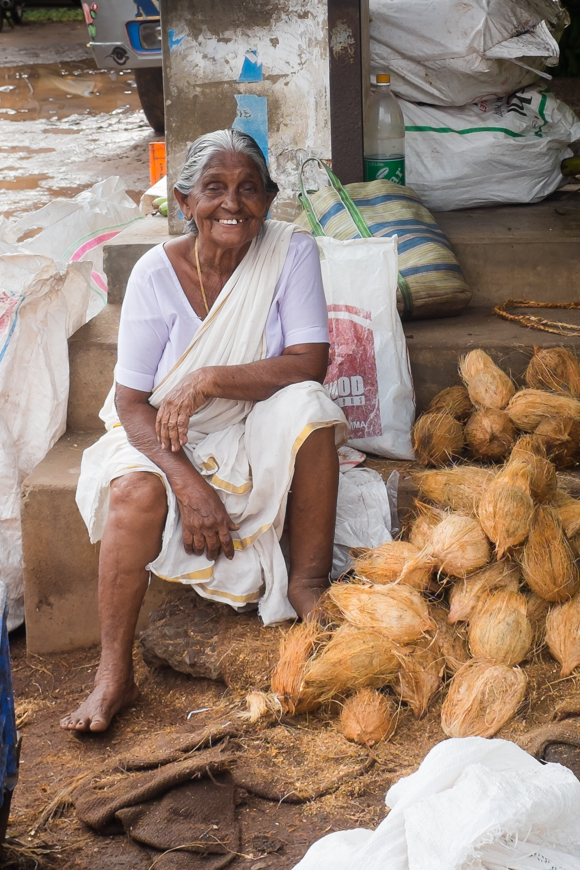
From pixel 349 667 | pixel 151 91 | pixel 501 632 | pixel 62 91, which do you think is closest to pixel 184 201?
pixel 349 667

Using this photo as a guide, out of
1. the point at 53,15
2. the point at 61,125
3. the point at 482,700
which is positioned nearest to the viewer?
the point at 482,700

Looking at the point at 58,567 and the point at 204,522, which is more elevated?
the point at 204,522

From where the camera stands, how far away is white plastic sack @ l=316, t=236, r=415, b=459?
343cm

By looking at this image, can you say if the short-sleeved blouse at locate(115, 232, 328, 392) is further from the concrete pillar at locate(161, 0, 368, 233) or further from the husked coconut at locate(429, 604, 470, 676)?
the concrete pillar at locate(161, 0, 368, 233)

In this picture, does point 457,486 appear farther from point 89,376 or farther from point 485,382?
point 89,376

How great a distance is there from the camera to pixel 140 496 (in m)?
2.69

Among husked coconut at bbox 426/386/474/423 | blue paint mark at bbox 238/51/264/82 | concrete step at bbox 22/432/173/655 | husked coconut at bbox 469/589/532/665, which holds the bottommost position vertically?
concrete step at bbox 22/432/173/655

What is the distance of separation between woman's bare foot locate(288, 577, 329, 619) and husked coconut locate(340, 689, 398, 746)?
0.37m

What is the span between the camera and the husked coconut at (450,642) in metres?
2.52

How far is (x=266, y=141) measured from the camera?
167 inches

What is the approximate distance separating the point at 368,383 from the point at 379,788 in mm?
1611

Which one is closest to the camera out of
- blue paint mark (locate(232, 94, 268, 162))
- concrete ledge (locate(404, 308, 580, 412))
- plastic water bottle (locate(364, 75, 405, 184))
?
concrete ledge (locate(404, 308, 580, 412))

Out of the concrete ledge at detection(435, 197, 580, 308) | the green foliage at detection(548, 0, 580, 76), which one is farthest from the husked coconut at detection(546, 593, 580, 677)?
the green foliage at detection(548, 0, 580, 76)

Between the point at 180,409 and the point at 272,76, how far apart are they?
2073 mm
